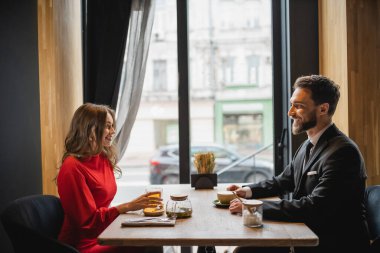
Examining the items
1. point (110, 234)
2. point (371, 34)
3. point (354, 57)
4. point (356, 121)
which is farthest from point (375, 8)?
point (110, 234)

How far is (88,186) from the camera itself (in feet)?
6.39

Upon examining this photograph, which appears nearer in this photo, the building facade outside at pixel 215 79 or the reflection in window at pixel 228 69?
the building facade outside at pixel 215 79

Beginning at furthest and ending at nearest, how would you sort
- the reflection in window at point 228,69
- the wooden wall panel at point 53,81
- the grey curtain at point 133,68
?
the reflection in window at point 228,69, the grey curtain at point 133,68, the wooden wall panel at point 53,81

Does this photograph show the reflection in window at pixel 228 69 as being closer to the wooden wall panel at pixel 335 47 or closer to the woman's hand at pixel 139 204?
A: the wooden wall panel at pixel 335 47

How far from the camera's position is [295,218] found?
1647 millimetres

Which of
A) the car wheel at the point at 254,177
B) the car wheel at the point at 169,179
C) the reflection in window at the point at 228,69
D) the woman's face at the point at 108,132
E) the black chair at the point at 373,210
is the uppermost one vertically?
the reflection in window at the point at 228,69

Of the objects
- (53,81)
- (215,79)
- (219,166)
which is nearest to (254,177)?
(219,166)

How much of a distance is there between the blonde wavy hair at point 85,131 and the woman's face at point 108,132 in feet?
0.11

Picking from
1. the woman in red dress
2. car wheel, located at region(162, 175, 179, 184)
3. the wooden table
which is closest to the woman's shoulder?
the woman in red dress

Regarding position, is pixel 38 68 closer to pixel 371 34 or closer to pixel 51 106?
pixel 51 106

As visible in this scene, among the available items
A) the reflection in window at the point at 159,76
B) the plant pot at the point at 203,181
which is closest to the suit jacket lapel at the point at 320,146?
the plant pot at the point at 203,181

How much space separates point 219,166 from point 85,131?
2.41 m

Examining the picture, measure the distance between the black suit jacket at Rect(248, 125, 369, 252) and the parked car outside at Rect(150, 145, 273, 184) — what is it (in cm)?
164

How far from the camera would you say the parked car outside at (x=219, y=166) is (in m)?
3.75
